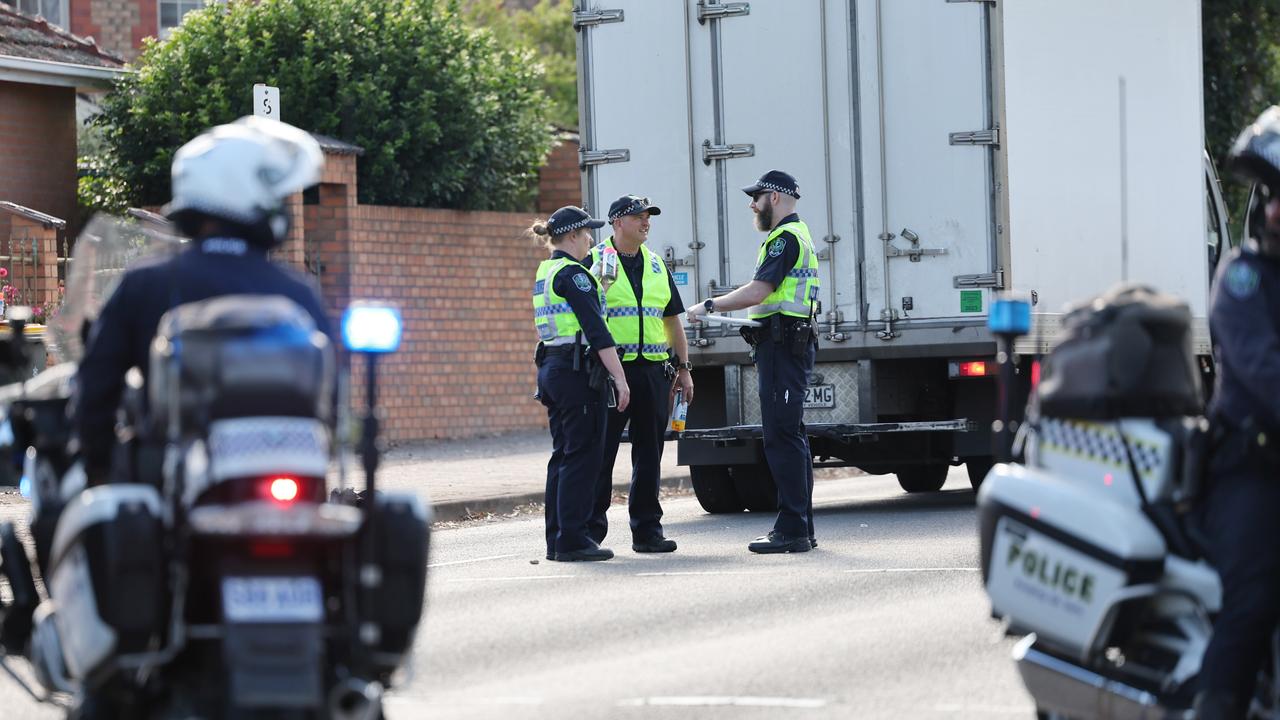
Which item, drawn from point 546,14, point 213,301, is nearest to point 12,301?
point 213,301

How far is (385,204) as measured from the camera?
23.2 meters

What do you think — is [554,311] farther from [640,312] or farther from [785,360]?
[785,360]

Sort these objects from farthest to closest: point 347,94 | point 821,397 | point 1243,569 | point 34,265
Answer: point 347,94 → point 34,265 → point 821,397 → point 1243,569

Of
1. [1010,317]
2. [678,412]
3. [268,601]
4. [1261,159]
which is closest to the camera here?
[268,601]

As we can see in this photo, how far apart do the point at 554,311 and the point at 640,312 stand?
0.60m

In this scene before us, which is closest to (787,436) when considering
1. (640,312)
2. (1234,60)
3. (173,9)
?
(640,312)

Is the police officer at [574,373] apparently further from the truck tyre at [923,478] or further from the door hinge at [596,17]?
the truck tyre at [923,478]

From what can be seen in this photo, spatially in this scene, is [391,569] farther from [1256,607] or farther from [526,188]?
[526,188]

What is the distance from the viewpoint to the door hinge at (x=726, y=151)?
14.3 metres

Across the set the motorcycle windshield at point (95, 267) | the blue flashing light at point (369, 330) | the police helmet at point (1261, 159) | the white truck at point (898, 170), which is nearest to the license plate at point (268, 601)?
the blue flashing light at point (369, 330)

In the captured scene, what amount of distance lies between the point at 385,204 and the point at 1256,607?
1850 cm

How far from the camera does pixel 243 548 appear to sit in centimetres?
483

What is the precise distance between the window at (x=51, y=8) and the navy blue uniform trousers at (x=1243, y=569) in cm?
2967

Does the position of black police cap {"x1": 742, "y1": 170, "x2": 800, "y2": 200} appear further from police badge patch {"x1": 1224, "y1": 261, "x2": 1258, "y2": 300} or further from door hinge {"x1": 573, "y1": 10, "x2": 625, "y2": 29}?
police badge patch {"x1": 1224, "y1": 261, "x2": 1258, "y2": 300}
